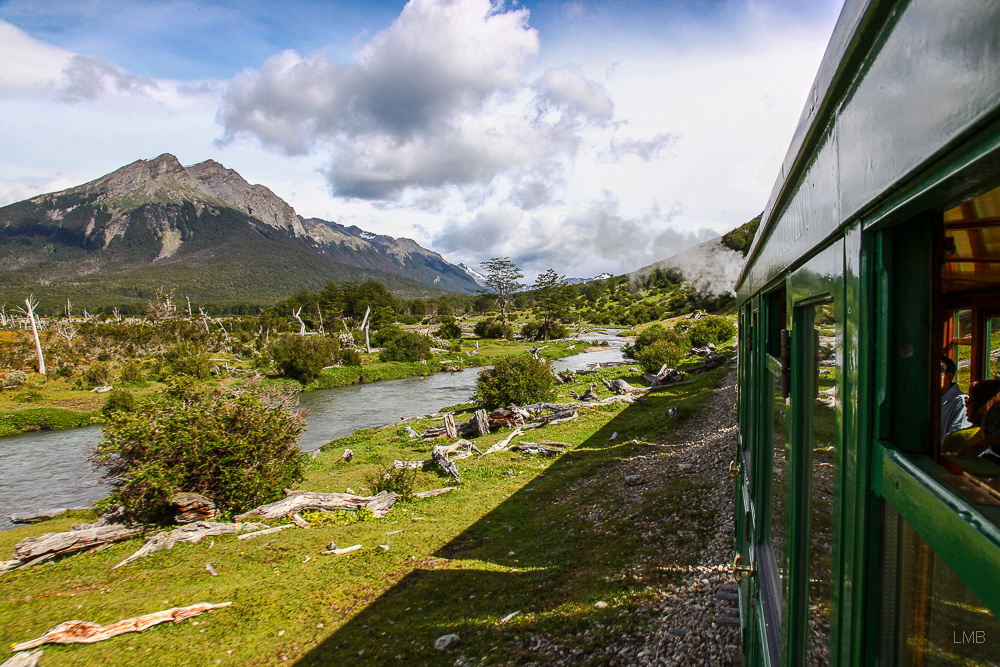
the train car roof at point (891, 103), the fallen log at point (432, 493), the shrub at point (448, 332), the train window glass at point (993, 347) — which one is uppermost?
the train car roof at point (891, 103)

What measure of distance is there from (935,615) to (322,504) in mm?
9883

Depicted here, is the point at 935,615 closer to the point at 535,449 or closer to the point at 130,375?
the point at 535,449

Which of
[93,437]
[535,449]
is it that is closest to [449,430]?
[535,449]

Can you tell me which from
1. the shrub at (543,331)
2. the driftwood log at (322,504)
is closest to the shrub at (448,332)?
the shrub at (543,331)

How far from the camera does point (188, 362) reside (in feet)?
103

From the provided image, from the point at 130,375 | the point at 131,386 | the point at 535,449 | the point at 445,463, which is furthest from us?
the point at 130,375

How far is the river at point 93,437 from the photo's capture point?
12.9 metres

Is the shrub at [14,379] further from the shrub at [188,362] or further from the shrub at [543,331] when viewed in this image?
the shrub at [543,331]

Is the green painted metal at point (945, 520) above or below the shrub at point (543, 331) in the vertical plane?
above

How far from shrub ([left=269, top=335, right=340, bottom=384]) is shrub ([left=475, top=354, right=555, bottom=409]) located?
15.3 m

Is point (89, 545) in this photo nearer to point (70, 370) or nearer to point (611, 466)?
point (611, 466)

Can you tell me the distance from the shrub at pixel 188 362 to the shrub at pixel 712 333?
102ft

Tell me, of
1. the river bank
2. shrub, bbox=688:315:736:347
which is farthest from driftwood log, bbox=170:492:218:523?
shrub, bbox=688:315:736:347

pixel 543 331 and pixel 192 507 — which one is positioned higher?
pixel 543 331
